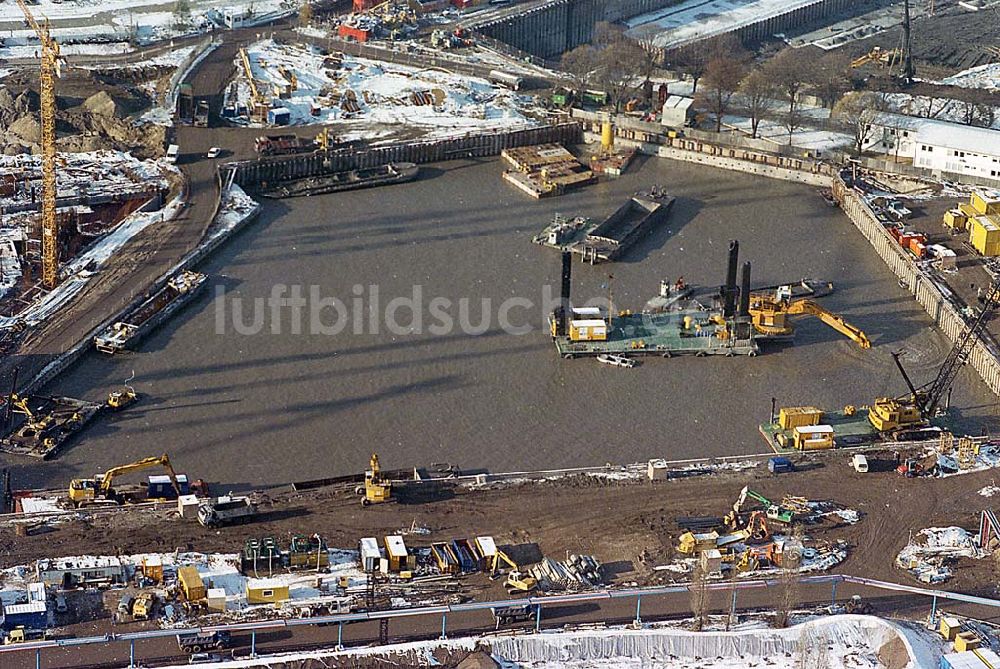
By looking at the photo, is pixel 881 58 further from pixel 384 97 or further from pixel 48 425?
pixel 48 425

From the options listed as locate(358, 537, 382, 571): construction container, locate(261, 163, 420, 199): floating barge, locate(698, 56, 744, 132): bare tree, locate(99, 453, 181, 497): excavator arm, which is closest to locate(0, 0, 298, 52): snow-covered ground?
locate(261, 163, 420, 199): floating barge

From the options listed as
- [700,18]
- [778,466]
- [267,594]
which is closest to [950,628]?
[778,466]

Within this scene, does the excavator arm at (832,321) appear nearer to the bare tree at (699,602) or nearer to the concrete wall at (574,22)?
the bare tree at (699,602)

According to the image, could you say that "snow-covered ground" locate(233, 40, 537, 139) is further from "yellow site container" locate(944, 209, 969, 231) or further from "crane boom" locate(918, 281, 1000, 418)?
"crane boom" locate(918, 281, 1000, 418)

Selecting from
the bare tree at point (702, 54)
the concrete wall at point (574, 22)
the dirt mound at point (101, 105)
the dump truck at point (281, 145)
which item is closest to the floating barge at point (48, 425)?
the dump truck at point (281, 145)

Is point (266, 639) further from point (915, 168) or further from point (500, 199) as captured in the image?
point (915, 168)

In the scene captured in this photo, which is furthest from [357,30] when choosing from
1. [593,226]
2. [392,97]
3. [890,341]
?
[890,341]
